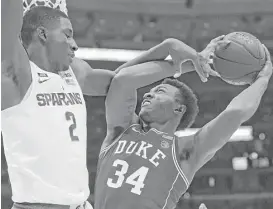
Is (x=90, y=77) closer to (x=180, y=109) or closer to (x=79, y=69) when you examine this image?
(x=79, y=69)

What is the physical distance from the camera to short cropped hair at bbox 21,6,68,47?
8.59 feet

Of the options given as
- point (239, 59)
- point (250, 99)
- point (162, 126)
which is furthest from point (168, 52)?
point (162, 126)

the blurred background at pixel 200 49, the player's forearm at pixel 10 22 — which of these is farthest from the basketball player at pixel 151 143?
the blurred background at pixel 200 49

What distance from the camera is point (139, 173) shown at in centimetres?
336

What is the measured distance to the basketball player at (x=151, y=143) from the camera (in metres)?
3.29

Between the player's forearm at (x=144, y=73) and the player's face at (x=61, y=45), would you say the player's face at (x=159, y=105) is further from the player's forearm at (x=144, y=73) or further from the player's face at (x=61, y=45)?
the player's face at (x=61, y=45)

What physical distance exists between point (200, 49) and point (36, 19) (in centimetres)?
549

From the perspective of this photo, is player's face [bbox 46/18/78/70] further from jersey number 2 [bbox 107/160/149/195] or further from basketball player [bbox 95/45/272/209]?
jersey number 2 [bbox 107/160/149/195]

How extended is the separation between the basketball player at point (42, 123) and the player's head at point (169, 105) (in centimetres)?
102

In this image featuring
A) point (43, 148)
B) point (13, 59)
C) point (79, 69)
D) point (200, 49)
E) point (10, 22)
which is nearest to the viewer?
point (10, 22)

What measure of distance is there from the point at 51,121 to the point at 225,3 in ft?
17.3

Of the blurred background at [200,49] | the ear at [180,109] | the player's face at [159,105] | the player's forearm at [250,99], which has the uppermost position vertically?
the player's forearm at [250,99]

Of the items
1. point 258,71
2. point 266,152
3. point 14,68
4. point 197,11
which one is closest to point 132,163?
point 258,71

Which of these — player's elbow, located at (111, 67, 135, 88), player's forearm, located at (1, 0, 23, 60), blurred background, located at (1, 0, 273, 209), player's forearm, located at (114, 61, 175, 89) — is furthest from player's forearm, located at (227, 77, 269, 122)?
blurred background, located at (1, 0, 273, 209)
